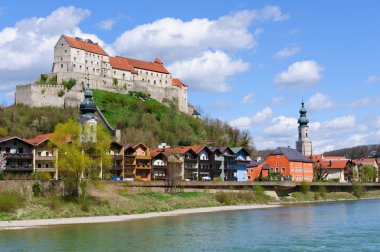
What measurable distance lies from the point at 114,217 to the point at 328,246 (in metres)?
26.2

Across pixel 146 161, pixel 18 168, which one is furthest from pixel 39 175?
pixel 146 161

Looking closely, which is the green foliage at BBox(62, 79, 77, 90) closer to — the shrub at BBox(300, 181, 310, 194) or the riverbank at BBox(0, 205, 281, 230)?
the shrub at BBox(300, 181, 310, 194)

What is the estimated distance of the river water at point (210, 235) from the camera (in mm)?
39594

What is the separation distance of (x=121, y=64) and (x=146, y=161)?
53.2 m

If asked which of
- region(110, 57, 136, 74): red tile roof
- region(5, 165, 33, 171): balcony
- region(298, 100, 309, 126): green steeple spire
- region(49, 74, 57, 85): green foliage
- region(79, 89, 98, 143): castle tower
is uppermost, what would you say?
region(110, 57, 136, 74): red tile roof

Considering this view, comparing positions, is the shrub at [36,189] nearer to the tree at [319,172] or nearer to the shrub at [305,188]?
the shrub at [305,188]

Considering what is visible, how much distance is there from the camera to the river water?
1559 inches

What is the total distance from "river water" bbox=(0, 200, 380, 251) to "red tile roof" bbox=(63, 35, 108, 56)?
75368 millimetres

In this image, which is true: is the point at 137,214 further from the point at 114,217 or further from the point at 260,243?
the point at 260,243

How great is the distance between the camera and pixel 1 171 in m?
69.6

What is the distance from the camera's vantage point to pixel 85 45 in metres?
131

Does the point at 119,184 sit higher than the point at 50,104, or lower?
lower

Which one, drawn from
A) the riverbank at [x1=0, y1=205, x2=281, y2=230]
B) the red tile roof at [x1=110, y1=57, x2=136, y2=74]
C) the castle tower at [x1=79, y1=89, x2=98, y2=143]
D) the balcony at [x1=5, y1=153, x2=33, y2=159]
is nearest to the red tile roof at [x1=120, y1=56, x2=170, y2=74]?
the red tile roof at [x1=110, y1=57, x2=136, y2=74]

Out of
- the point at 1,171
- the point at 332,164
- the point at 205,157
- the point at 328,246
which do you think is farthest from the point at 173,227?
the point at 332,164
